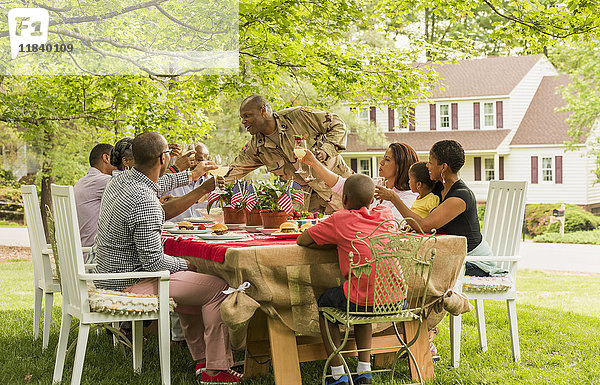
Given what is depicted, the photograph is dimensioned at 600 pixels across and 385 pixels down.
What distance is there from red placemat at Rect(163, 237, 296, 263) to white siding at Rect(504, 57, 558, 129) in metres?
21.9

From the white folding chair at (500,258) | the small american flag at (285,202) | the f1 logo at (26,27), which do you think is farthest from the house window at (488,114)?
the small american flag at (285,202)

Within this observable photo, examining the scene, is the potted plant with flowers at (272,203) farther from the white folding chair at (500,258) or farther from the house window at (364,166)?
the house window at (364,166)

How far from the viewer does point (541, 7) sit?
880 cm

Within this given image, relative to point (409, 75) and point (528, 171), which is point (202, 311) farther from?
point (528, 171)

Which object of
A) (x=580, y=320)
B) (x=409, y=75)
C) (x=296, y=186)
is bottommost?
(x=580, y=320)

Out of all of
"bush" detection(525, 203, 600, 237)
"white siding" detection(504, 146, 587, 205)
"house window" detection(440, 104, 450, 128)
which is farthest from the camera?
"house window" detection(440, 104, 450, 128)

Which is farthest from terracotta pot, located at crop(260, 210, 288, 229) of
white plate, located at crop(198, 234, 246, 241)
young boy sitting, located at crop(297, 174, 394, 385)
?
young boy sitting, located at crop(297, 174, 394, 385)

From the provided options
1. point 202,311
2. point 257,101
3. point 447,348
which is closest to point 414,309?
point 202,311

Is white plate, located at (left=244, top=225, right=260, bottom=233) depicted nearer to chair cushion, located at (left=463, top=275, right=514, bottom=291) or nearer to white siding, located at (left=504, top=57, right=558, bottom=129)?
chair cushion, located at (left=463, top=275, right=514, bottom=291)

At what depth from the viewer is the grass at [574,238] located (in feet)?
65.8

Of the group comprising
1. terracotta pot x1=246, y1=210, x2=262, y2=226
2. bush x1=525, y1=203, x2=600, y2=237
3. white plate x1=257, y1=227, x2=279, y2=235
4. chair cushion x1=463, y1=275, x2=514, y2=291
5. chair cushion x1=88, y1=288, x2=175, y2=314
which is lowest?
bush x1=525, y1=203, x2=600, y2=237

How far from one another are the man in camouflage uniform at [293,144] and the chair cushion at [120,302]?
231 centimetres

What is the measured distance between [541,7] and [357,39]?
40.3 ft

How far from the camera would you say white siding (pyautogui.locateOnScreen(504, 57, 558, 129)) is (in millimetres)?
24406
